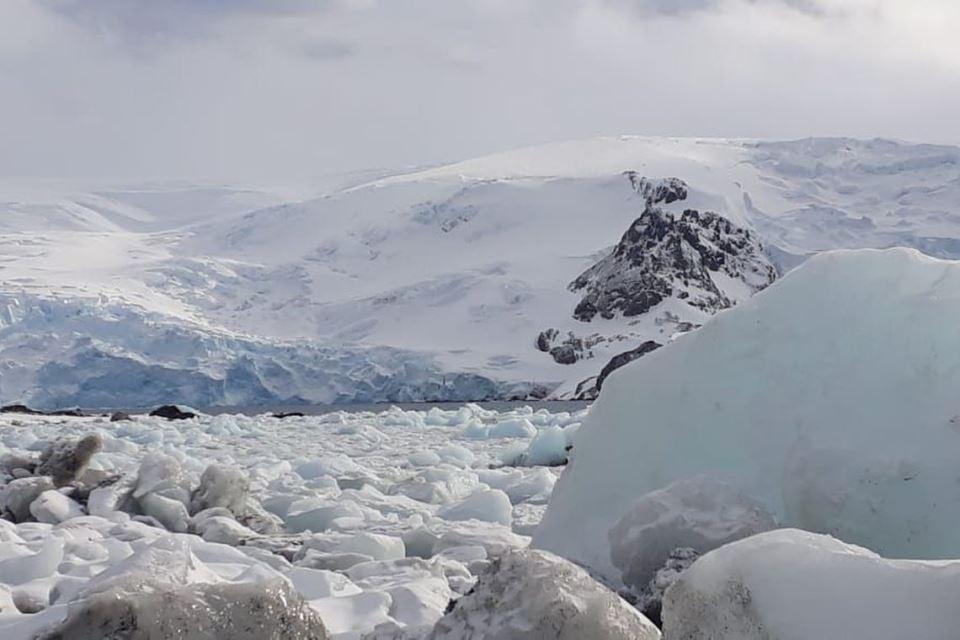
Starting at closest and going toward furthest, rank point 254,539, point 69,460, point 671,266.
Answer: point 254,539 < point 69,460 < point 671,266

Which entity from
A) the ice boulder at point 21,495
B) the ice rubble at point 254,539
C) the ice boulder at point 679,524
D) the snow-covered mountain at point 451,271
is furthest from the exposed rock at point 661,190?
the ice boulder at point 679,524

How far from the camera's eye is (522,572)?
2539 mm

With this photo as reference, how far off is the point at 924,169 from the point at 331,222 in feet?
175

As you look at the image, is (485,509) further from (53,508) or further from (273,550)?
(53,508)

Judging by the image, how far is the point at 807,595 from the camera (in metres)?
2.10

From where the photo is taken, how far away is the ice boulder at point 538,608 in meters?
2.39

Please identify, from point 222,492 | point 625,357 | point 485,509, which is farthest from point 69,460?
point 625,357

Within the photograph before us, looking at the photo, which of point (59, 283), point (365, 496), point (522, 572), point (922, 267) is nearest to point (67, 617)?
point (522, 572)

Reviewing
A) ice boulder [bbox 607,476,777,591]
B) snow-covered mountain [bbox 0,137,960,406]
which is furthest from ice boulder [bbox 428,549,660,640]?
snow-covered mountain [bbox 0,137,960,406]

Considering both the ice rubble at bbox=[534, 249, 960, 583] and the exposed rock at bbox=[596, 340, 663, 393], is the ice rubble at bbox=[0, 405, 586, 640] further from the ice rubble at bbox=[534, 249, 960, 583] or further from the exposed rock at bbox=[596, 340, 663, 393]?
the exposed rock at bbox=[596, 340, 663, 393]

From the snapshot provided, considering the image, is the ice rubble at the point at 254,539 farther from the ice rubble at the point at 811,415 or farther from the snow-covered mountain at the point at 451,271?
the snow-covered mountain at the point at 451,271

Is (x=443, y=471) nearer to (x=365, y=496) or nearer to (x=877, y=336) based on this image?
(x=365, y=496)

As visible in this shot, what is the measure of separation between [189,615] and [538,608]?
791 millimetres

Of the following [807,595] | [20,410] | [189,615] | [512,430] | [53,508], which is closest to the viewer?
[807,595]
